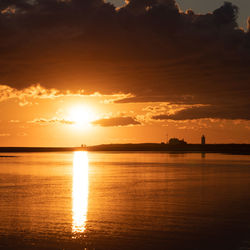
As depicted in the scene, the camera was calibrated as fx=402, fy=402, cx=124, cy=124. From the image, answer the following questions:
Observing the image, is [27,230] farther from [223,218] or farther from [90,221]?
[223,218]

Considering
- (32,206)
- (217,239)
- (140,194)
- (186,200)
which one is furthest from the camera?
(140,194)

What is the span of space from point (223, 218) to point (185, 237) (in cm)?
515

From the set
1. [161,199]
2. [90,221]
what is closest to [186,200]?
[161,199]

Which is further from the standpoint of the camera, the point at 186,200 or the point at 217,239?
the point at 186,200

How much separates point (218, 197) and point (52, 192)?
13.6m

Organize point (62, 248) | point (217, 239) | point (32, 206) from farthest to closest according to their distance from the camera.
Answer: point (32, 206), point (217, 239), point (62, 248)

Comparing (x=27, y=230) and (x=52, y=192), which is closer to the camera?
(x=27, y=230)

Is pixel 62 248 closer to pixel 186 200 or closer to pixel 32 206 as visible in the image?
pixel 32 206

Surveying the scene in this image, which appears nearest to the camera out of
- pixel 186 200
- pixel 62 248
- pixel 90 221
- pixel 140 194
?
pixel 62 248

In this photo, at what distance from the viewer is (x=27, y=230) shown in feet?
61.9

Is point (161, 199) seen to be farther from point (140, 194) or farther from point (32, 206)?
point (32, 206)

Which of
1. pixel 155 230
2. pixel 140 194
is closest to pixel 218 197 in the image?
pixel 140 194

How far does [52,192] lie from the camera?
3388 centimetres

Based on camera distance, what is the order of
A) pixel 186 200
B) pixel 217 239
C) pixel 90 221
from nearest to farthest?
pixel 217 239, pixel 90 221, pixel 186 200
